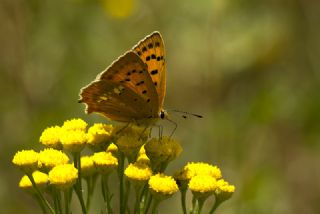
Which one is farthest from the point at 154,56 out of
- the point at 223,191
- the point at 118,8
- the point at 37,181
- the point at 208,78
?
the point at 118,8

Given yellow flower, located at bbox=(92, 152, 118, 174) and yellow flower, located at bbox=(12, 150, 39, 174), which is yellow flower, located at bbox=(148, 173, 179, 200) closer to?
yellow flower, located at bbox=(92, 152, 118, 174)

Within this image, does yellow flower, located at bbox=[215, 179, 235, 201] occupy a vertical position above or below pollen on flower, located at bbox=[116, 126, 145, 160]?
below

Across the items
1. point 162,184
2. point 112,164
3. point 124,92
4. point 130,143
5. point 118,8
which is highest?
point 118,8

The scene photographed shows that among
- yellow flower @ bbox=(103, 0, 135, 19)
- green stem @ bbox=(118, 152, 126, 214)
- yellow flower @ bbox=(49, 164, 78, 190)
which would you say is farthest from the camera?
yellow flower @ bbox=(103, 0, 135, 19)

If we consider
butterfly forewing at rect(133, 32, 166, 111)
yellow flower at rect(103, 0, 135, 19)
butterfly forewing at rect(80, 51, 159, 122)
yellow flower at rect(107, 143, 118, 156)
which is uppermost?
yellow flower at rect(103, 0, 135, 19)

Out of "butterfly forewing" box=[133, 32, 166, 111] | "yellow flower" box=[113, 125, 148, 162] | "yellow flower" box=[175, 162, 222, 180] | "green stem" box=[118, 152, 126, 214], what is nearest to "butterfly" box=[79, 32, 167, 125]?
"butterfly forewing" box=[133, 32, 166, 111]

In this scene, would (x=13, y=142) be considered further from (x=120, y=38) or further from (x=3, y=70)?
(x=120, y=38)

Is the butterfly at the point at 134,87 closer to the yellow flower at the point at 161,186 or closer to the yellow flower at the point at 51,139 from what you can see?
the yellow flower at the point at 51,139

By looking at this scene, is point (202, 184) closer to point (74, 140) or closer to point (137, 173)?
point (137, 173)
